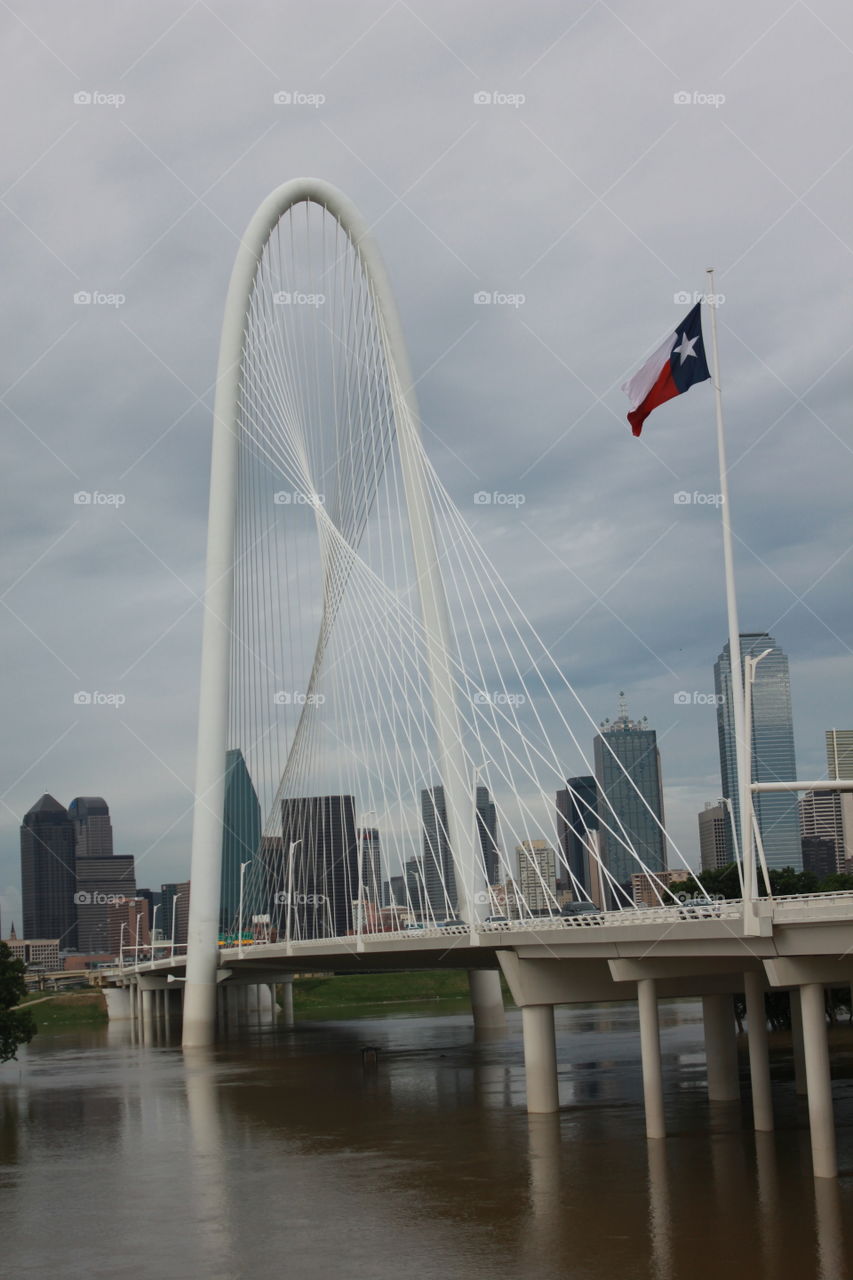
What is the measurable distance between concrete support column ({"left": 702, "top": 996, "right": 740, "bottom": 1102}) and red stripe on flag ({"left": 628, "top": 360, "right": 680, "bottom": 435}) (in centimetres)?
1429

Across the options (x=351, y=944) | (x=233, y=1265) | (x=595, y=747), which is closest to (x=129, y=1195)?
(x=233, y=1265)

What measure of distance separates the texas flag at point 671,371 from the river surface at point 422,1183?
12.7 metres

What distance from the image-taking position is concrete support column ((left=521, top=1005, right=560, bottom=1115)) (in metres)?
32.4

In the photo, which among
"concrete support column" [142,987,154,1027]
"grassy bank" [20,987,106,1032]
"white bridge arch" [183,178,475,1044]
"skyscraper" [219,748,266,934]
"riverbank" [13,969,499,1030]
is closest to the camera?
"white bridge arch" [183,178,475,1044]

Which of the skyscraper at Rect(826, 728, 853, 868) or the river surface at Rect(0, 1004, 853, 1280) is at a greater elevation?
the skyscraper at Rect(826, 728, 853, 868)

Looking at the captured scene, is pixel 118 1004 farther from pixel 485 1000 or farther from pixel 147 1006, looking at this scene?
pixel 485 1000

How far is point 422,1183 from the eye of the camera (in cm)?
2492

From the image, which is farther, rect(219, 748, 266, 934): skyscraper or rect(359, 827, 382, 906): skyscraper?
rect(219, 748, 266, 934): skyscraper

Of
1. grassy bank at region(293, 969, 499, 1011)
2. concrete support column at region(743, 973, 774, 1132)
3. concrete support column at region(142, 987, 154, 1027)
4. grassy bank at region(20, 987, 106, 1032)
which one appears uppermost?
concrete support column at region(743, 973, 774, 1132)

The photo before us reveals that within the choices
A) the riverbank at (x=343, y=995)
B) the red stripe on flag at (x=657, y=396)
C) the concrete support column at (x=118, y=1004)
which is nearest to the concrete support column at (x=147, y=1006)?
the riverbank at (x=343, y=995)

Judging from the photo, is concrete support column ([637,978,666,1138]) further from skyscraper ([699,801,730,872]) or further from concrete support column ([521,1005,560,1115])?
skyscraper ([699,801,730,872])

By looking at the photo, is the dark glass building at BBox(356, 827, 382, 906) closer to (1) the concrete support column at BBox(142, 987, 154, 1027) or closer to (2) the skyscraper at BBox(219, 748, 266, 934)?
(2) the skyscraper at BBox(219, 748, 266, 934)

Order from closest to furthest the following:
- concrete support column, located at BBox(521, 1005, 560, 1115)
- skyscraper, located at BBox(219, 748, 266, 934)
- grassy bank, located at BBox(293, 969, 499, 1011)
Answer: concrete support column, located at BBox(521, 1005, 560, 1115)
skyscraper, located at BBox(219, 748, 266, 934)
grassy bank, located at BBox(293, 969, 499, 1011)

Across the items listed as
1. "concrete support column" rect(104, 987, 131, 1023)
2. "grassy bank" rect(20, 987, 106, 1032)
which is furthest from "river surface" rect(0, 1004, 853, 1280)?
"concrete support column" rect(104, 987, 131, 1023)
